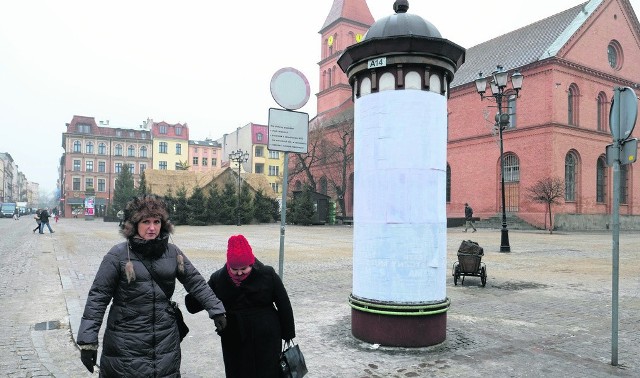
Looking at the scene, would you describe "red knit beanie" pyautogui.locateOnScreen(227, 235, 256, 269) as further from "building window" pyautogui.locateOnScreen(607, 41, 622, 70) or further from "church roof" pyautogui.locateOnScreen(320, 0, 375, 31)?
"church roof" pyautogui.locateOnScreen(320, 0, 375, 31)

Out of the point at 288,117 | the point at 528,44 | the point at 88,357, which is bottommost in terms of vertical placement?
the point at 88,357

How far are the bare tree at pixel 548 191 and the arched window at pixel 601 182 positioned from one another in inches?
294

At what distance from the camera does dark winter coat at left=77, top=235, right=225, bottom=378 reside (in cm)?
308

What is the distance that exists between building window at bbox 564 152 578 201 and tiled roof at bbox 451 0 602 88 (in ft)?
27.3

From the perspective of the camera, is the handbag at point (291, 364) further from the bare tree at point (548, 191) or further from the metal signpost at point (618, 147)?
the bare tree at point (548, 191)

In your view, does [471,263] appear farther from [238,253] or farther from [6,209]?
[6,209]

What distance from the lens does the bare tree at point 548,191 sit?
31.8 metres

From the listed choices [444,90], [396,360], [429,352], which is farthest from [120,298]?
[444,90]

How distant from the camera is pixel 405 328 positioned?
5477 mm

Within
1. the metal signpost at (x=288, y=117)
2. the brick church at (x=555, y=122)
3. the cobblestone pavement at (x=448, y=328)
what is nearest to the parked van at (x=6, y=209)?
the brick church at (x=555, y=122)

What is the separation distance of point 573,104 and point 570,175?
5.73m

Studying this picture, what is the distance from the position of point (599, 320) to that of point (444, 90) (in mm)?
4436

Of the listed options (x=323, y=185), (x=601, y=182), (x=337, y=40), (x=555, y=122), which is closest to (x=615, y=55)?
(x=601, y=182)

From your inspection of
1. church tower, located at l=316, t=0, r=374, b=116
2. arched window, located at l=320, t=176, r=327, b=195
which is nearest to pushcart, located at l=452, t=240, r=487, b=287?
arched window, located at l=320, t=176, r=327, b=195
